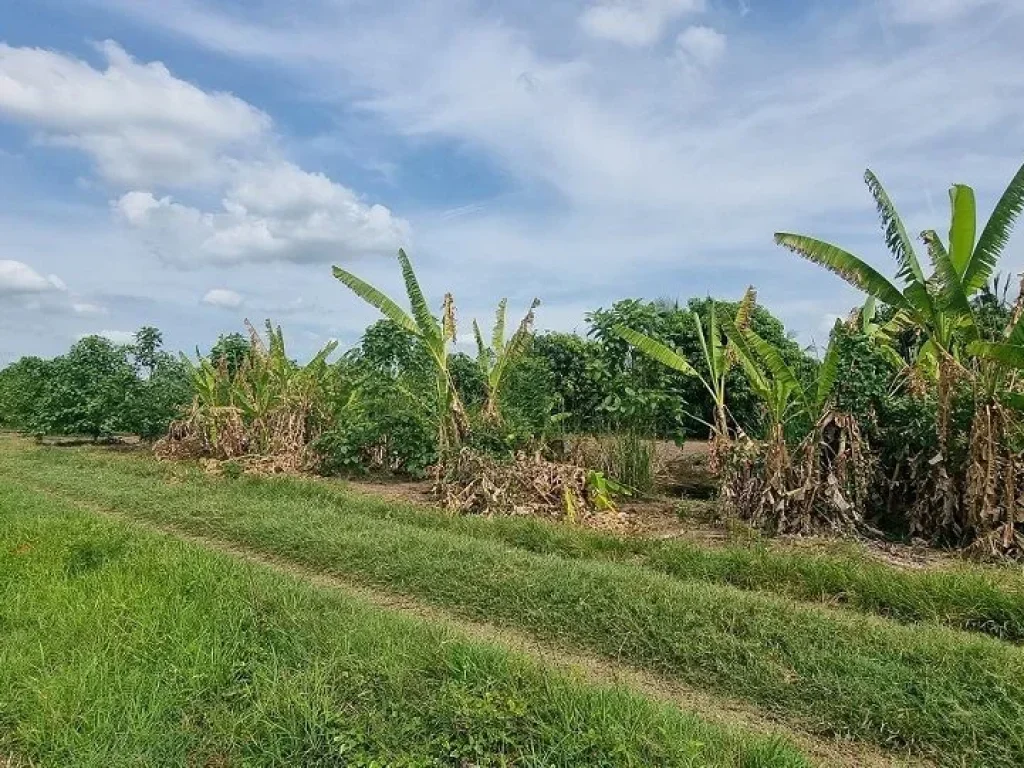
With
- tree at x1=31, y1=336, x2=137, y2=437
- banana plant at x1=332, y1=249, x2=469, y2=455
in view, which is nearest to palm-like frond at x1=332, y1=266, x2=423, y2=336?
banana plant at x1=332, y1=249, x2=469, y2=455

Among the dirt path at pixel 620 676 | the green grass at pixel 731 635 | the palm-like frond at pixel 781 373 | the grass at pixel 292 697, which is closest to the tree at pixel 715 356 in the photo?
the palm-like frond at pixel 781 373

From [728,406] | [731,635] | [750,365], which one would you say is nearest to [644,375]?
[750,365]

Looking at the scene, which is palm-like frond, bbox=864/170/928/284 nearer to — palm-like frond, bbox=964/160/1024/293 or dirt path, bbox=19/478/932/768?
palm-like frond, bbox=964/160/1024/293

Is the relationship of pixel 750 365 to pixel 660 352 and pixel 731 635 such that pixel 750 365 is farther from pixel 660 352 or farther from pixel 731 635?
pixel 731 635

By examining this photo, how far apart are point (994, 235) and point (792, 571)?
12.0 ft

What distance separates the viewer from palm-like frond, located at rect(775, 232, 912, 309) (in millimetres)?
7348

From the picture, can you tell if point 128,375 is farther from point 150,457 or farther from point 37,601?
point 37,601

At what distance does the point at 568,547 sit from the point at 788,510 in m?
2.34

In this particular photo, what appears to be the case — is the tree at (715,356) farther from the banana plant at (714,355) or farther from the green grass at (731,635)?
the green grass at (731,635)

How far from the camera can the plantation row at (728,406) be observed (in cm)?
686

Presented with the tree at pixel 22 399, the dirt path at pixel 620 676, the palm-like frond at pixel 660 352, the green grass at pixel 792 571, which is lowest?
the dirt path at pixel 620 676

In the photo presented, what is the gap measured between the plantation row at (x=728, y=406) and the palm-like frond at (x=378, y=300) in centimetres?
3

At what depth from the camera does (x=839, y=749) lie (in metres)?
3.51

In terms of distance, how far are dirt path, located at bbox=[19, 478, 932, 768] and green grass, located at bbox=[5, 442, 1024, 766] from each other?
3.5 inches
